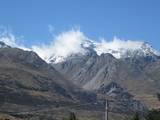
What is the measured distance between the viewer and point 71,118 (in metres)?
96.1

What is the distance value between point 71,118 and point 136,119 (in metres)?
12.7

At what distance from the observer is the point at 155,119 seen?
95562mm

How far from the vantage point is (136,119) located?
97.1m

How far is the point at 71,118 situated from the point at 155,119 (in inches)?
634

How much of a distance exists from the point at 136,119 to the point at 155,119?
3803 mm

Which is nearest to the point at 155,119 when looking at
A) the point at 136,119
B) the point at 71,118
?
the point at 136,119

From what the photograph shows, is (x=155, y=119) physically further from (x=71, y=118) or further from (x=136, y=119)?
(x=71, y=118)
